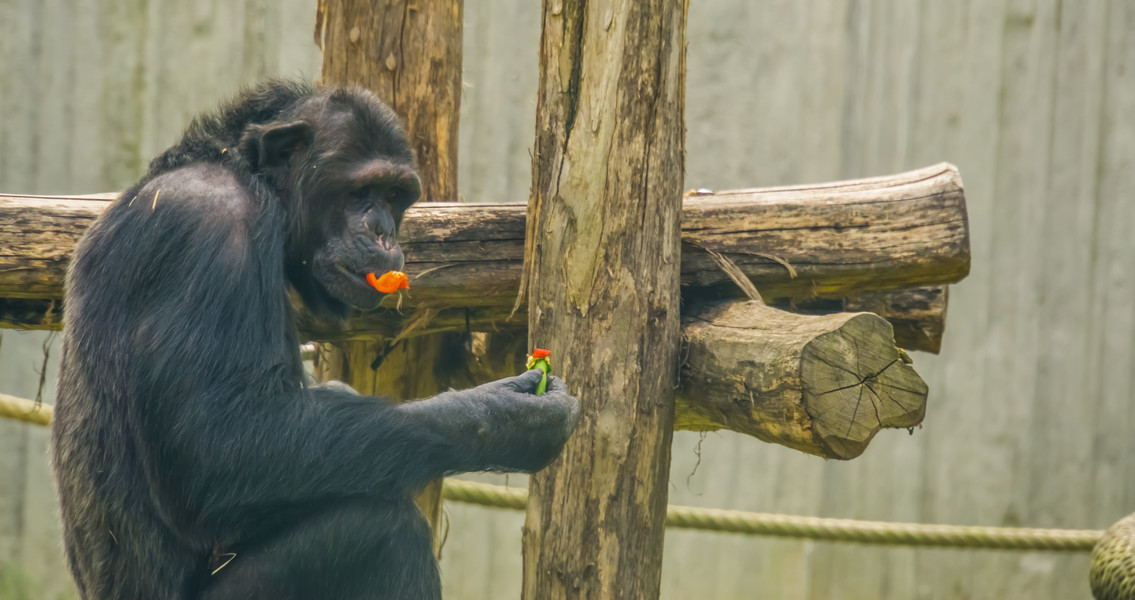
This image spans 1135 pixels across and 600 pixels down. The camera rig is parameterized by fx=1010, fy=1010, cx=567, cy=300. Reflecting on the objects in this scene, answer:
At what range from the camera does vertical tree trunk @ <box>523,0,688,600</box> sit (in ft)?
10.9

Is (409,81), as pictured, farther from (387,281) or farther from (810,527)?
(810,527)

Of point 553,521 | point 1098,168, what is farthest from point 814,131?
point 553,521

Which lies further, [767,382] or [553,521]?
[553,521]

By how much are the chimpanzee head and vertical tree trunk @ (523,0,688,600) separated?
22.3 inches

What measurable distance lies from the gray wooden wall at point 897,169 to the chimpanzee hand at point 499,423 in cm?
431

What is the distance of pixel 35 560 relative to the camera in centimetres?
691

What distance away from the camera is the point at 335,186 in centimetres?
333

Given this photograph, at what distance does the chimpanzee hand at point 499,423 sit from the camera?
118 inches

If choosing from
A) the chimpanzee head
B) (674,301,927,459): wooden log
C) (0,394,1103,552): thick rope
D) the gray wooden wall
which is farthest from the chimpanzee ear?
the gray wooden wall

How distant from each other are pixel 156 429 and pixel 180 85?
5065 millimetres

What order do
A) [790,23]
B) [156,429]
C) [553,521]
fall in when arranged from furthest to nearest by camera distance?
[790,23] < [553,521] < [156,429]

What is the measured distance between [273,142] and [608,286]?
47.8 inches

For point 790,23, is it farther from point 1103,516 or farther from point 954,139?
point 1103,516

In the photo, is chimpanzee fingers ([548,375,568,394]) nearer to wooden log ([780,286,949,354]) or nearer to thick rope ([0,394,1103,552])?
wooden log ([780,286,949,354])
